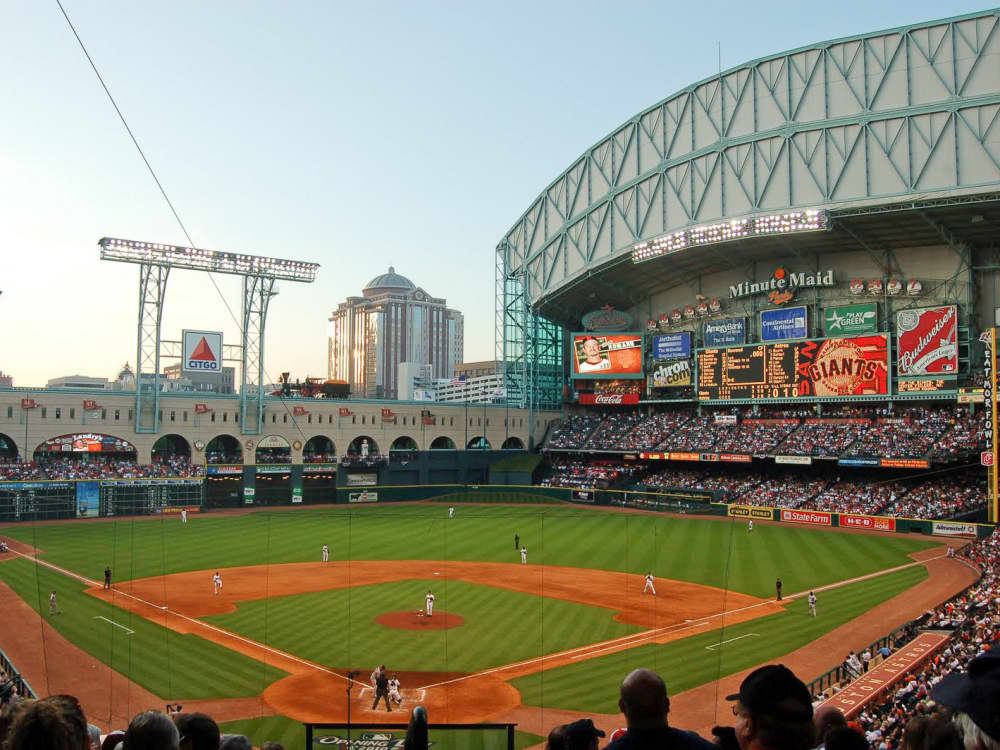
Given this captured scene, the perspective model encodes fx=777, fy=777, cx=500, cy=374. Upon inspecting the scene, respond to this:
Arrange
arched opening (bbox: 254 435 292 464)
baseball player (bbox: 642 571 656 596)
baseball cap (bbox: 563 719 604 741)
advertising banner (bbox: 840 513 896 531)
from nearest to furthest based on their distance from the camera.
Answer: baseball cap (bbox: 563 719 604 741)
baseball player (bbox: 642 571 656 596)
advertising banner (bbox: 840 513 896 531)
arched opening (bbox: 254 435 292 464)

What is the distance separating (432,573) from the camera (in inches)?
1535

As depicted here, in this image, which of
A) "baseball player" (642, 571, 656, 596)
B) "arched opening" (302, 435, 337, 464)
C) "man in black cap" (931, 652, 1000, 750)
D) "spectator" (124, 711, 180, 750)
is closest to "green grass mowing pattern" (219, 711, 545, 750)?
"spectator" (124, 711, 180, 750)

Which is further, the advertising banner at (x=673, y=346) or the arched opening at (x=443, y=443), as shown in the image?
the arched opening at (x=443, y=443)

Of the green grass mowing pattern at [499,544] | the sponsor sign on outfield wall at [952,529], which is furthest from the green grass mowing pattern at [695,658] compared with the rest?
the sponsor sign on outfield wall at [952,529]

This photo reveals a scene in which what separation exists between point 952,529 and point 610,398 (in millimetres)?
38941

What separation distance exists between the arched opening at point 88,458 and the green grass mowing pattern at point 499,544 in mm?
6130

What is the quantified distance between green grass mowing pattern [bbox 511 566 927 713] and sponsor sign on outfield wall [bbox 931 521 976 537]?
19.2m

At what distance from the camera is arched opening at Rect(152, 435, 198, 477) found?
68.1 m

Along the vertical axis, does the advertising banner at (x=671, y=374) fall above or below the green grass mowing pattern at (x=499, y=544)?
above

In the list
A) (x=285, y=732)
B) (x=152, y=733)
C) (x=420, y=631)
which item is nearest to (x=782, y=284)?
(x=420, y=631)

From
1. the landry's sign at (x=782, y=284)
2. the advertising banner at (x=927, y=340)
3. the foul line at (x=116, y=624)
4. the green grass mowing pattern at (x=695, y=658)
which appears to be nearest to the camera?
the green grass mowing pattern at (x=695, y=658)

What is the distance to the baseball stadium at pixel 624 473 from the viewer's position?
75.3ft

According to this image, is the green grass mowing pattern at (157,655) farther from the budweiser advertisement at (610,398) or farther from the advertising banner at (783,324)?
the budweiser advertisement at (610,398)

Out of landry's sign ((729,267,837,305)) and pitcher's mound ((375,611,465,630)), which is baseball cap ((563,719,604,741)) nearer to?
pitcher's mound ((375,611,465,630))
